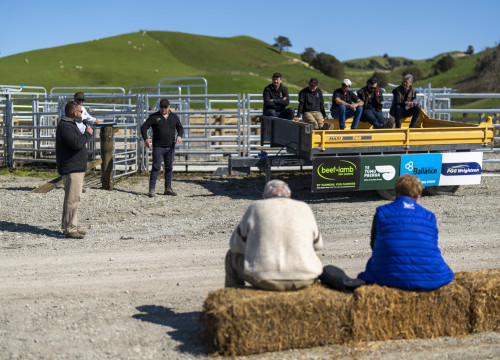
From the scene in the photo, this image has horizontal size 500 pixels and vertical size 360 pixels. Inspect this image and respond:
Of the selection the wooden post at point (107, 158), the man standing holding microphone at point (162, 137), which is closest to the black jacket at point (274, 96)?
the man standing holding microphone at point (162, 137)

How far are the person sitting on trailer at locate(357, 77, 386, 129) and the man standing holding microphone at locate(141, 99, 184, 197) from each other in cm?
401

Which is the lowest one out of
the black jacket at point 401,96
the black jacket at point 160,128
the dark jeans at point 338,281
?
the dark jeans at point 338,281

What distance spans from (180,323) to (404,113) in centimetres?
953

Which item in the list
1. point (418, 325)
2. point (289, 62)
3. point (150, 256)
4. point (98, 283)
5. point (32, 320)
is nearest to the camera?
point (418, 325)

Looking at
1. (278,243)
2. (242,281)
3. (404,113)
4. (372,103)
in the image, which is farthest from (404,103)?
(278,243)

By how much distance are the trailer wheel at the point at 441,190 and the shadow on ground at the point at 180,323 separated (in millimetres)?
8213

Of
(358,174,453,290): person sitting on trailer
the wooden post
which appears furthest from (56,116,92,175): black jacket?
(358,174,453,290): person sitting on trailer

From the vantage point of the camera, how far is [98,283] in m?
7.35

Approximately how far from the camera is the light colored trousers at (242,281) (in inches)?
209

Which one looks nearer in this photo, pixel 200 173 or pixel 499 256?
pixel 499 256

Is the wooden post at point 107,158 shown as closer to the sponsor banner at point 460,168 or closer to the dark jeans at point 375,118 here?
the dark jeans at point 375,118

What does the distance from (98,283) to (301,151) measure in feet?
20.9

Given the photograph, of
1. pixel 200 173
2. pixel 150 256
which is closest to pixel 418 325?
pixel 150 256

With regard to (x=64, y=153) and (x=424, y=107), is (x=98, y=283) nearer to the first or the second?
Result: (x=64, y=153)
